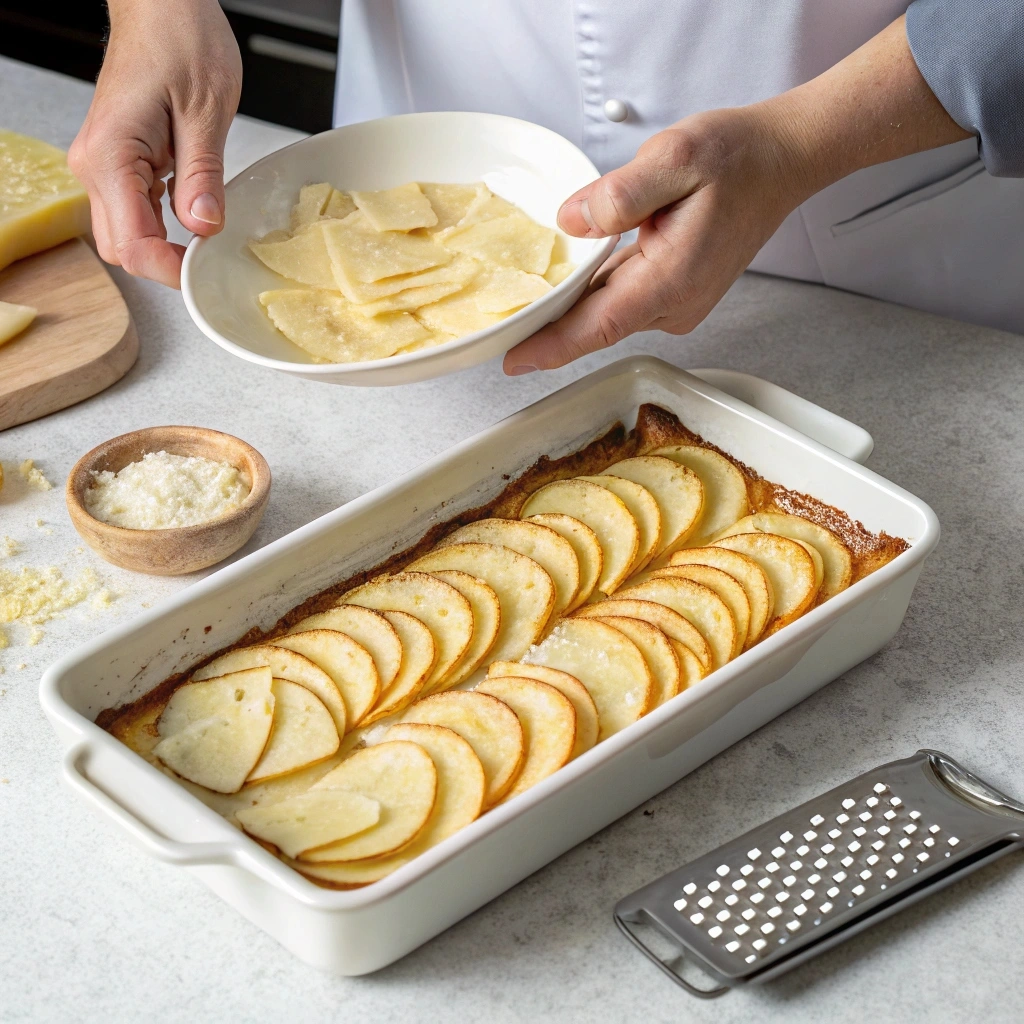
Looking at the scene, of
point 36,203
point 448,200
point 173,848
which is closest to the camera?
point 173,848

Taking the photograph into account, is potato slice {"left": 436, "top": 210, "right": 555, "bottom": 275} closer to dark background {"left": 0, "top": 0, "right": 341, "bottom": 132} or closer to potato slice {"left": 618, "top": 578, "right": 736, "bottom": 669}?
potato slice {"left": 618, "top": 578, "right": 736, "bottom": 669}

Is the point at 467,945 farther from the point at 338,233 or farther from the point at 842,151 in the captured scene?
the point at 842,151

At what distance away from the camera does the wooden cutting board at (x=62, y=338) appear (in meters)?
1.81

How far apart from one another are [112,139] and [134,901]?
1.08 metres

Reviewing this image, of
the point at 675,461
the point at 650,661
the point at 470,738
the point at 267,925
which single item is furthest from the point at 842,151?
the point at 267,925

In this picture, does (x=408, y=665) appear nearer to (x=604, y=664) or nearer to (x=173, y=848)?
(x=604, y=664)

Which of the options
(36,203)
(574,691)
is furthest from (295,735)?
(36,203)

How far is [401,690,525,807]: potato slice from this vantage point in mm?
1164

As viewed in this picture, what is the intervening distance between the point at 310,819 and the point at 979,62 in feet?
4.07

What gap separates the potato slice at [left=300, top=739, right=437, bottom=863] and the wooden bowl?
0.42 m

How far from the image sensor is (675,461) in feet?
5.23

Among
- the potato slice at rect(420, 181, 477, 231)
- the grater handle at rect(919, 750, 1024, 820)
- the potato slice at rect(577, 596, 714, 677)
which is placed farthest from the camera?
the potato slice at rect(420, 181, 477, 231)

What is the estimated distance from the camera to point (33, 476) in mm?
1704

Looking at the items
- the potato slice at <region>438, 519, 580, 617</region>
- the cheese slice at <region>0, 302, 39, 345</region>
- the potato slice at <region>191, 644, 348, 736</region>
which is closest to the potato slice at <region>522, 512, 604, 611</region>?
the potato slice at <region>438, 519, 580, 617</region>
